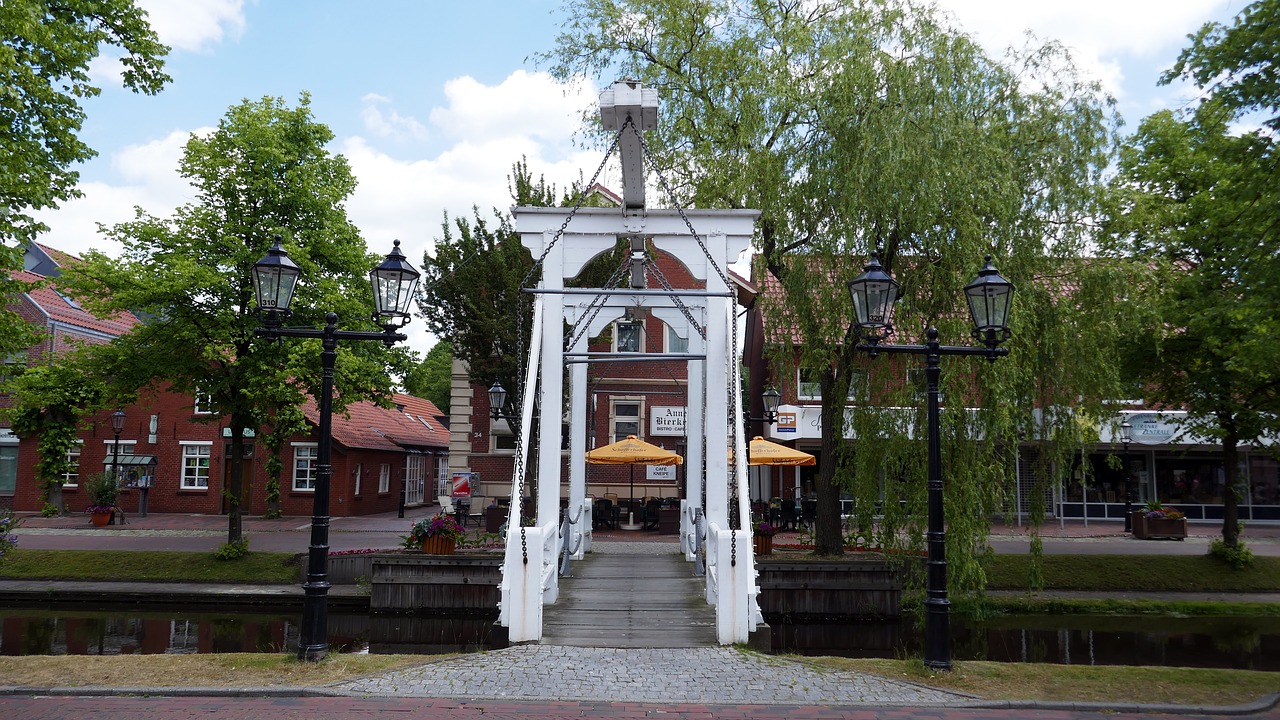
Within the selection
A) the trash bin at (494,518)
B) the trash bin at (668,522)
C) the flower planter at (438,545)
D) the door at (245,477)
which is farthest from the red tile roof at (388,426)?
the flower planter at (438,545)

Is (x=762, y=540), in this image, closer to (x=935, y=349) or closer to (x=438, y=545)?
(x=438, y=545)

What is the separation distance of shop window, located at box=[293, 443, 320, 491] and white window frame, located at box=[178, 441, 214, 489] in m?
2.67

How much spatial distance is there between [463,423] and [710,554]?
17.7 metres

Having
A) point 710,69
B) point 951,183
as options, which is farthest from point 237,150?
point 951,183

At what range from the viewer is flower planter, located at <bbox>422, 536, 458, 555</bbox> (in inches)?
591

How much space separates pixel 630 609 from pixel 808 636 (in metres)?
4.11

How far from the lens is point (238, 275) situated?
16656mm

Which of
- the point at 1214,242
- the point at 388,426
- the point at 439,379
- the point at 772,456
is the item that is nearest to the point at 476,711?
the point at 772,456

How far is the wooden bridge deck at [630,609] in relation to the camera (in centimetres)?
890

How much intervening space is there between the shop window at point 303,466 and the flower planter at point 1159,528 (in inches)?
965

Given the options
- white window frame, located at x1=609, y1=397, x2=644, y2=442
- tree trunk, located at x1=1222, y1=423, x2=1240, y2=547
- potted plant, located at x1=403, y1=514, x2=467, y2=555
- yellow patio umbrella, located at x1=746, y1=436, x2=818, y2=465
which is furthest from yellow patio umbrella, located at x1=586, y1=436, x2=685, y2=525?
tree trunk, located at x1=1222, y1=423, x2=1240, y2=547

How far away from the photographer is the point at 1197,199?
17.0 meters

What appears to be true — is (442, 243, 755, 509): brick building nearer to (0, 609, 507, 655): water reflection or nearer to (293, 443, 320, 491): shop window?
(293, 443, 320, 491): shop window

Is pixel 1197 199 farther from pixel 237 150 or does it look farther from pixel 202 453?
pixel 202 453
